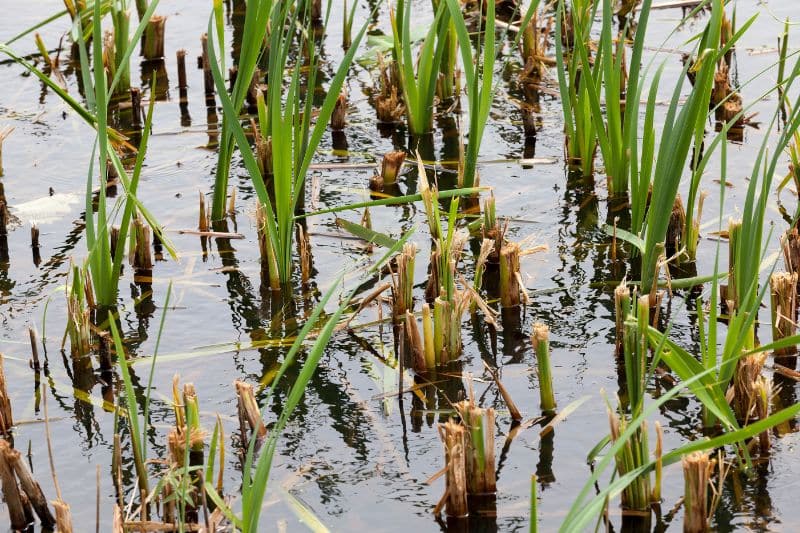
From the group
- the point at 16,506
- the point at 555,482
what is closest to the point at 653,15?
the point at 555,482

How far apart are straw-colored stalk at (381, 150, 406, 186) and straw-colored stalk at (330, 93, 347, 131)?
73 cm

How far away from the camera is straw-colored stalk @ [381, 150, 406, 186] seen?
17.5 feet

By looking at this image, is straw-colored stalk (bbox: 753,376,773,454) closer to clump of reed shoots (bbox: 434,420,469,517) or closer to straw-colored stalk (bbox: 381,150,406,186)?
clump of reed shoots (bbox: 434,420,469,517)

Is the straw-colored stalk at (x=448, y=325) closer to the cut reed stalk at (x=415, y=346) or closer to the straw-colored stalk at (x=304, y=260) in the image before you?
the cut reed stalk at (x=415, y=346)

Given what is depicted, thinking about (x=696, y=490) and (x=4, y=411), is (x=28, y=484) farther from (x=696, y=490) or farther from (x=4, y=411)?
(x=696, y=490)

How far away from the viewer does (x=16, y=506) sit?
305cm

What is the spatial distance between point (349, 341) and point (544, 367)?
93cm

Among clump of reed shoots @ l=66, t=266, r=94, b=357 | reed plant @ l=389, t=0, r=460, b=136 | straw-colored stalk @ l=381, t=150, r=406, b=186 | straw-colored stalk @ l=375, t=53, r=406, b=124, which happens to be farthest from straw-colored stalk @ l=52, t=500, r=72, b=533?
straw-colored stalk @ l=375, t=53, r=406, b=124

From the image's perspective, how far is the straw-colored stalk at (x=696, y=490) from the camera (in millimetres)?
2781

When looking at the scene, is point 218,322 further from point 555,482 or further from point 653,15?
point 653,15

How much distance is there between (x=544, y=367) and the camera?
3.45 m

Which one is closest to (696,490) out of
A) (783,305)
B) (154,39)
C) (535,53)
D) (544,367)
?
(544,367)

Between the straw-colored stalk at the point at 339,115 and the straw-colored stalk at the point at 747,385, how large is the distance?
3190 millimetres

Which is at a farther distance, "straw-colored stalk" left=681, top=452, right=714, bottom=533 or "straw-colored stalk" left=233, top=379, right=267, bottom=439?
"straw-colored stalk" left=233, top=379, right=267, bottom=439
